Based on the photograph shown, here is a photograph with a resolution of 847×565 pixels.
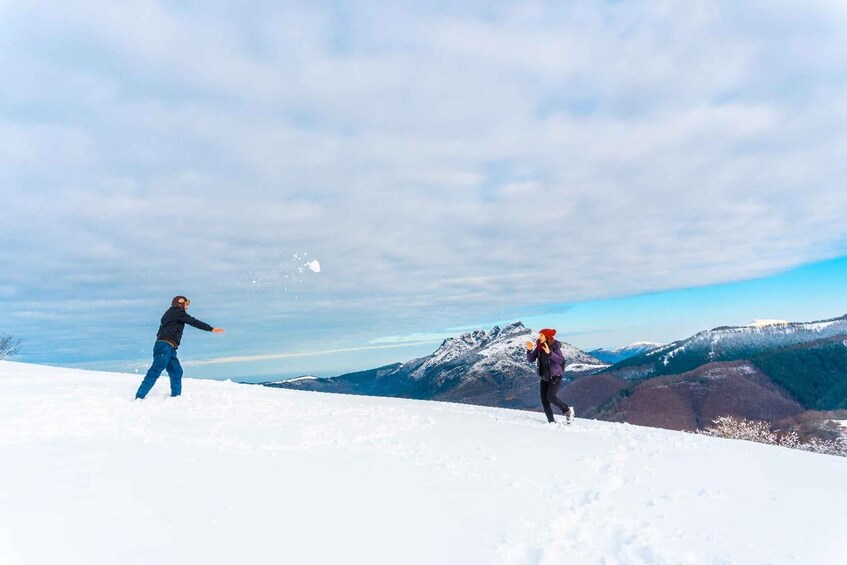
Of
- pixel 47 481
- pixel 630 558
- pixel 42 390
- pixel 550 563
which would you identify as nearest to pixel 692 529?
pixel 630 558

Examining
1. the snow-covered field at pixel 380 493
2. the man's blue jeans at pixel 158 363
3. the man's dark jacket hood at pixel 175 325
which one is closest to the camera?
the snow-covered field at pixel 380 493

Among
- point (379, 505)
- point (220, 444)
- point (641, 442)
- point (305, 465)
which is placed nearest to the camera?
point (379, 505)

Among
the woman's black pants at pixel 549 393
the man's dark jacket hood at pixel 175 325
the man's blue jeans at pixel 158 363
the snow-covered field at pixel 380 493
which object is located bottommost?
the snow-covered field at pixel 380 493

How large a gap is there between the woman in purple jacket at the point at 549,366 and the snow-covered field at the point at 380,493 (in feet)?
6.21

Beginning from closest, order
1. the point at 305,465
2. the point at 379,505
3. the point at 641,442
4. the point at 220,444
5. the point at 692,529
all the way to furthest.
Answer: the point at 692,529 → the point at 379,505 → the point at 305,465 → the point at 220,444 → the point at 641,442

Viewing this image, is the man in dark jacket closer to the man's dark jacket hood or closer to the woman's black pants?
the man's dark jacket hood

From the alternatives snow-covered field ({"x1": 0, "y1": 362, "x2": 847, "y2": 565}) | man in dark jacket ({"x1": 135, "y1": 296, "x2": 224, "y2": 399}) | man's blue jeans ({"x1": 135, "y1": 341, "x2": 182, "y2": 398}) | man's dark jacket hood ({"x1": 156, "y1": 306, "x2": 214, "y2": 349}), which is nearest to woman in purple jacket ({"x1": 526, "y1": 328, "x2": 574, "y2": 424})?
snow-covered field ({"x1": 0, "y1": 362, "x2": 847, "y2": 565})

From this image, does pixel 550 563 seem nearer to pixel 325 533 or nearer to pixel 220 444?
pixel 325 533

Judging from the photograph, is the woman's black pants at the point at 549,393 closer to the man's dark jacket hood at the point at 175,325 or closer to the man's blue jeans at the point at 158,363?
the man's dark jacket hood at the point at 175,325

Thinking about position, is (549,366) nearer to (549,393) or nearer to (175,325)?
(549,393)

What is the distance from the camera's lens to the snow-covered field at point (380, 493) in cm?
584

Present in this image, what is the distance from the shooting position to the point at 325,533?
20.2 ft

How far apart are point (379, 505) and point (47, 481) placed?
5216 millimetres

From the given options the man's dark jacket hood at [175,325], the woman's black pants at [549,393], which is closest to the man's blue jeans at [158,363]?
the man's dark jacket hood at [175,325]
